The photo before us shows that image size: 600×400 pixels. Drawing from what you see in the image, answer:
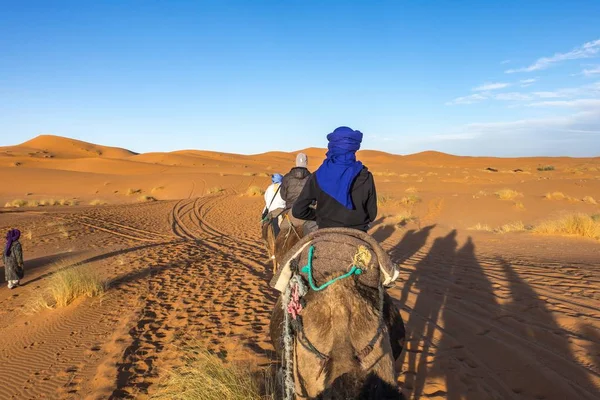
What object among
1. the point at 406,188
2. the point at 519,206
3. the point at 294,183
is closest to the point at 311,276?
the point at 294,183

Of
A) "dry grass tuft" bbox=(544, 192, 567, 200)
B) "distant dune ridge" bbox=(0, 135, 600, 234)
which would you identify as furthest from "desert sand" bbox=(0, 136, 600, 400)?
"dry grass tuft" bbox=(544, 192, 567, 200)

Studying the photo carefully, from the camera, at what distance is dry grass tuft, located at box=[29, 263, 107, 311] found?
735cm

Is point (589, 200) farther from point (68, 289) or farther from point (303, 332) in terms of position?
point (303, 332)

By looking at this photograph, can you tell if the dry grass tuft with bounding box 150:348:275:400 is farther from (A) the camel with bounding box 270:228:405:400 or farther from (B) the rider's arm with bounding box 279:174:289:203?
(B) the rider's arm with bounding box 279:174:289:203

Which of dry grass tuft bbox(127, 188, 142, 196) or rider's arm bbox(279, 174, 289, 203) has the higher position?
rider's arm bbox(279, 174, 289, 203)

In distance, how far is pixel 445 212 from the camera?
21.6 meters

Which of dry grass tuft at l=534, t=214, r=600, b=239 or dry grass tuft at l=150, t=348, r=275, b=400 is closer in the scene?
dry grass tuft at l=150, t=348, r=275, b=400

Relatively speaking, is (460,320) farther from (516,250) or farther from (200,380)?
(516,250)

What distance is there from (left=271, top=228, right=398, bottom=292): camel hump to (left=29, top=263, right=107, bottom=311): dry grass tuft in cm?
613

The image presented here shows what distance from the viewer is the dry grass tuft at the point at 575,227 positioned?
42.9 ft

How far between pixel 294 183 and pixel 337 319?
13.2 ft

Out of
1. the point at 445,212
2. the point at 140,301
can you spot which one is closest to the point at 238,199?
the point at 445,212

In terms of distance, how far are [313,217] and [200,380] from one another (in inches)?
73.4

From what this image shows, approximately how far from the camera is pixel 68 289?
739 centimetres
